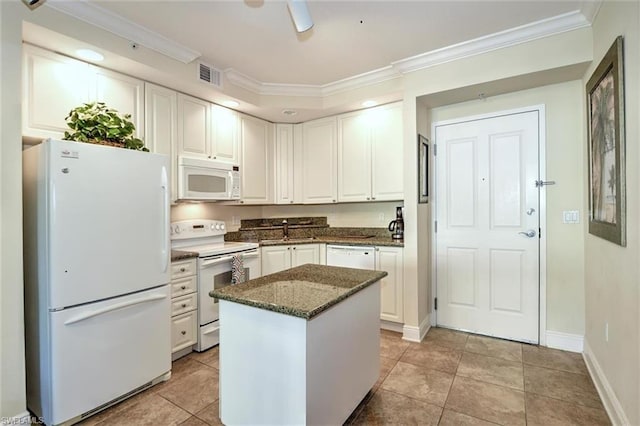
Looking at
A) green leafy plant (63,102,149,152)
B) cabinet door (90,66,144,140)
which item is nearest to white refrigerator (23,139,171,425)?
green leafy plant (63,102,149,152)

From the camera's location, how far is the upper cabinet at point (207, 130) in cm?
302

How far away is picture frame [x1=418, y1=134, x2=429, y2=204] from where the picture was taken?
309 centimetres

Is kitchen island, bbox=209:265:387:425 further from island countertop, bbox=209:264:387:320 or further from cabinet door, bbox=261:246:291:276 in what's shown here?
cabinet door, bbox=261:246:291:276

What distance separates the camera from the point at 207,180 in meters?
3.19

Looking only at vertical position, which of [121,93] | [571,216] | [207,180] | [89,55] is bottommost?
[571,216]

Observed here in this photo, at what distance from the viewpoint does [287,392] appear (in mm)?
1460

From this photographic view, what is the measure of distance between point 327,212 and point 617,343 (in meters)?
3.14

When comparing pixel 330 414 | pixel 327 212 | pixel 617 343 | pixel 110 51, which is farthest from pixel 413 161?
pixel 110 51

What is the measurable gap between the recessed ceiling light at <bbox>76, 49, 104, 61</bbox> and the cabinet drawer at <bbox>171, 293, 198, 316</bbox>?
1942mm

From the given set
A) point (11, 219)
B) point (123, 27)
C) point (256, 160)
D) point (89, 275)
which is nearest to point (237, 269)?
point (89, 275)

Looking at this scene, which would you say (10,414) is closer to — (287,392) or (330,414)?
(287,392)

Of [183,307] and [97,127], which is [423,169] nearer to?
[183,307]

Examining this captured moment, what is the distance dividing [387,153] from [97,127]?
2640 millimetres

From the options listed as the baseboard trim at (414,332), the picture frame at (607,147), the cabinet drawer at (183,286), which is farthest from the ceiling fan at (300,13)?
the baseboard trim at (414,332)
